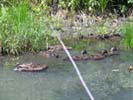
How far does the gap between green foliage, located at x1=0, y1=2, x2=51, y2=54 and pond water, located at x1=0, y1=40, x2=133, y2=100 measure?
23cm

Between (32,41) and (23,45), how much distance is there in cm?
15

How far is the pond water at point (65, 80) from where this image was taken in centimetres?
503

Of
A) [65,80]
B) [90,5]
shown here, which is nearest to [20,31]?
[65,80]

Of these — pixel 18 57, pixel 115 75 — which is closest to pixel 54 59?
pixel 18 57

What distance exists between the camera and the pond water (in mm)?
5032

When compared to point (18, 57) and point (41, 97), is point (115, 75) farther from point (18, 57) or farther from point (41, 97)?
point (18, 57)

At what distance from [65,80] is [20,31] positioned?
1616 mm

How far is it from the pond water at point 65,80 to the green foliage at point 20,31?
234 millimetres

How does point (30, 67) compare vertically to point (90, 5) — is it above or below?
below

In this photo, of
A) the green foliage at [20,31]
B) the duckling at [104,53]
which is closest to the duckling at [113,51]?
the duckling at [104,53]

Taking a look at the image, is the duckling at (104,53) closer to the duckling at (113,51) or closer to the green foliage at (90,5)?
the duckling at (113,51)

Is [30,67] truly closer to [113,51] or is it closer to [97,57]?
[97,57]

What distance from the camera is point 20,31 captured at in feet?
22.5

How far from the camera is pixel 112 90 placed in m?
5.17
